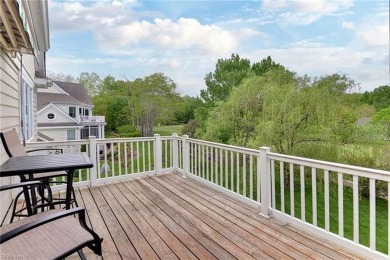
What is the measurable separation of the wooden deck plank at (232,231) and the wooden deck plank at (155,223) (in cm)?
50

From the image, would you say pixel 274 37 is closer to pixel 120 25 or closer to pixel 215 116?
pixel 215 116

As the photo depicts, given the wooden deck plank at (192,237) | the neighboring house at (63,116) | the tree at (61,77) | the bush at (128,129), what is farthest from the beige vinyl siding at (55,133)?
the wooden deck plank at (192,237)

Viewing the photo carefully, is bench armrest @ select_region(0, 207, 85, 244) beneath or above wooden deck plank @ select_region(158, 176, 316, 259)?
above

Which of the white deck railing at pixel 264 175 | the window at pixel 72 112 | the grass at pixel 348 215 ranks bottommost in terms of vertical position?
the grass at pixel 348 215

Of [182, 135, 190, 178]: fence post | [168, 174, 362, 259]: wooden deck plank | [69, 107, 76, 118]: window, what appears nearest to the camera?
[168, 174, 362, 259]: wooden deck plank

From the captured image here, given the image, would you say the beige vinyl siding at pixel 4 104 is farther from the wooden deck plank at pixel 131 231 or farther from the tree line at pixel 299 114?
the tree line at pixel 299 114

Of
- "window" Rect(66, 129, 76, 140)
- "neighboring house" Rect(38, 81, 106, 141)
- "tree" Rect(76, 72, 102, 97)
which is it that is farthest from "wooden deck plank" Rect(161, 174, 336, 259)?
"tree" Rect(76, 72, 102, 97)

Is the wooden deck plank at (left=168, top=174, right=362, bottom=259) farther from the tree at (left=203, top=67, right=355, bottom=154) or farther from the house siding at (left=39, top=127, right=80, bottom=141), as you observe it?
the house siding at (left=39, top=127, right=80, bottom=141)

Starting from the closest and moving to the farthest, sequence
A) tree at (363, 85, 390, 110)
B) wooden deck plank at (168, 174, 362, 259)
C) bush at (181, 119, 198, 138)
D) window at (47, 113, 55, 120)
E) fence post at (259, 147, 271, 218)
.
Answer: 1. wooden deck plank at (168, 174, 362, 259)
2. fence post at (259, 147, 271, 218)
3. tree at (363, 85, 390, 110)
4. bush at (181, 119, 198, 138)
5. window at (47, 113, 55, 120)

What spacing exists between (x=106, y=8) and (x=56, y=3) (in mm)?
3165

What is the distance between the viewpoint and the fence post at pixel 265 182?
3318mm

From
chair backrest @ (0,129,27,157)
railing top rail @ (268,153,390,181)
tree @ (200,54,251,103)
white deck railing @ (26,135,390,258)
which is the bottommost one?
white deck railing @ (26,135,390,258)

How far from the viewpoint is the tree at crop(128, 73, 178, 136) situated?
2156 centimetres

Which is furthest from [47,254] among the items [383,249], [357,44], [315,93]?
[357,44]
